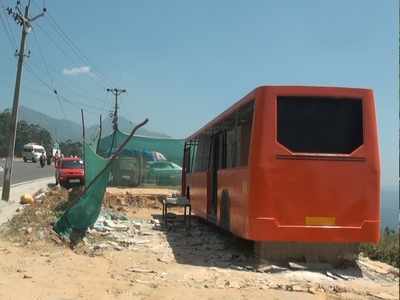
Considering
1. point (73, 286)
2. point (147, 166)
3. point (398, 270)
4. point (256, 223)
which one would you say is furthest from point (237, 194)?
point (147, 166)

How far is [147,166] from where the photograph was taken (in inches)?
1308

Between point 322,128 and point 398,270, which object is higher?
point 322,128

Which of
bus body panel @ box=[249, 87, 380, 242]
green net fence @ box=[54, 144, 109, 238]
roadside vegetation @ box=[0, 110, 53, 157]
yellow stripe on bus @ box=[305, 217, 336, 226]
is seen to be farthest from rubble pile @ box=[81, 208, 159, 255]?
roadside vegetation @ box=[0, 110, 53, 157]

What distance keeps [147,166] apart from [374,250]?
68.2 ft

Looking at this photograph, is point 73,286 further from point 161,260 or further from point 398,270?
point 398,270

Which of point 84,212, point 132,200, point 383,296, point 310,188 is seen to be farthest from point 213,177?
point 132,200

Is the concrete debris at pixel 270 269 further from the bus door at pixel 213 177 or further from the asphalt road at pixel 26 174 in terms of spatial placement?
the asphalt road at pixel 26 174

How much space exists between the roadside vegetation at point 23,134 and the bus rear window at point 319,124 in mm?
97295

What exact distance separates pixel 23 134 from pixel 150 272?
113 meters

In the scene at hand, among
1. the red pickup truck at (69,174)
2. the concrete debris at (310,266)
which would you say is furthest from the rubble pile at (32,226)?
the red pickup truck at (69,174)

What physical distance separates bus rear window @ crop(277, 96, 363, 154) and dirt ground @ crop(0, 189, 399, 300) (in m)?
2.13

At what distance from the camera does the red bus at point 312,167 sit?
33.3 ft

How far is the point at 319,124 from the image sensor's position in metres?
10.4

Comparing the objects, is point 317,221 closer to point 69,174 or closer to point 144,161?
point 69,174
